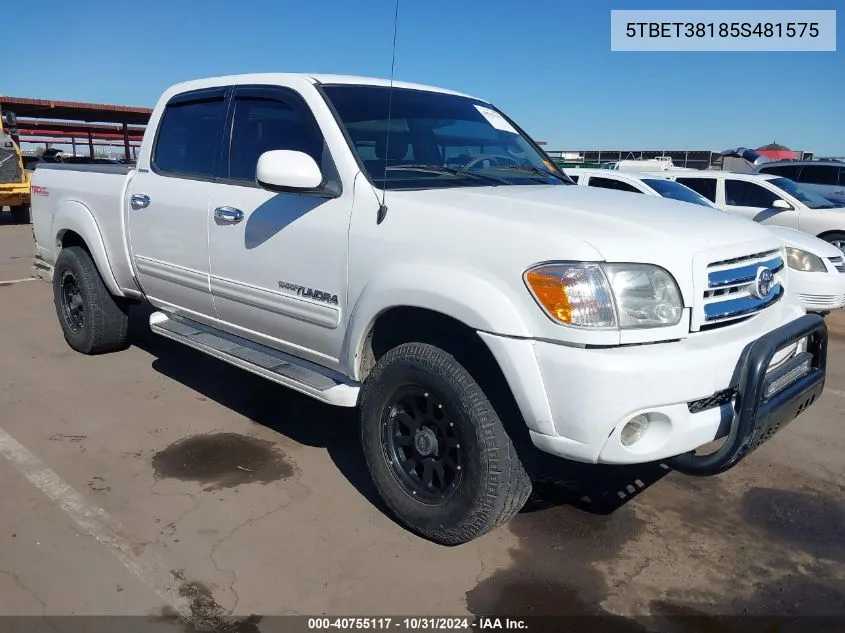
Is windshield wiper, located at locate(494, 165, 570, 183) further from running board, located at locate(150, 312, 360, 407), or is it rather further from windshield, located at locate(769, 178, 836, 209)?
windshield, located at locate(769, 178, 836, 209)

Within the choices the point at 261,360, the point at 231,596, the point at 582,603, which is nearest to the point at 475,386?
the point at 582,603

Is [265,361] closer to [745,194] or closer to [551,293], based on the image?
[551,293]

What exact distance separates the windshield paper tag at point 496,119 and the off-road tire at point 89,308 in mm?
3141

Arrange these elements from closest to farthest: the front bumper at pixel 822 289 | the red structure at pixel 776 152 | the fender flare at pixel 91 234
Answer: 1. the fender flare at pixel 91 234
2. the front bumper at pixel 822 289
3. the red structure at pixel 776 152

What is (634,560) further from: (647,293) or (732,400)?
Result: (647,293)

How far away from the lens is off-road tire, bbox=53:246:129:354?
17.0 feet

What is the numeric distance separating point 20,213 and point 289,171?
17971 millimetres

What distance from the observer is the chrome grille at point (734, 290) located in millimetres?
2596

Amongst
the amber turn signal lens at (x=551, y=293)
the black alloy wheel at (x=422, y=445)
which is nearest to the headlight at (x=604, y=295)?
the amber turn signal lens at (x=551, y=293)

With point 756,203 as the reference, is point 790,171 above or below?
above

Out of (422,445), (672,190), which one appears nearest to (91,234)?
(422,445)

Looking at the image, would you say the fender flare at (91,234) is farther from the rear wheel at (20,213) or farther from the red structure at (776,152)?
the red structure at (776,152)

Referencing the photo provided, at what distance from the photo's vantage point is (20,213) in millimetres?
17891

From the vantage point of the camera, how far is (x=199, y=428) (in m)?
4.20
